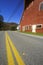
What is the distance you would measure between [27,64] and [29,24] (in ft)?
→ 208

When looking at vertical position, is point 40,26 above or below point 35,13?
below

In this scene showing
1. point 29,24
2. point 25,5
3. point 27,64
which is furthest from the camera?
Answer: point 25,5

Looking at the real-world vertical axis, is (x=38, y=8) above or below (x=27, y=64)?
above

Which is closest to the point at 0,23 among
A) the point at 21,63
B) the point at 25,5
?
the point at 25,5

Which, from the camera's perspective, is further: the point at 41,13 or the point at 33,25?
the point at 33,25

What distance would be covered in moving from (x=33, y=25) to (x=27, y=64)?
58077 mm

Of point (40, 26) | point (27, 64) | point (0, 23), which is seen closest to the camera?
point (27, 64)

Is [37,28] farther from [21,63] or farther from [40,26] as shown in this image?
[21,63]

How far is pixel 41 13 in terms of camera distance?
59.9 metres

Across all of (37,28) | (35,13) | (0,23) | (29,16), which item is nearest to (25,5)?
(29,16)

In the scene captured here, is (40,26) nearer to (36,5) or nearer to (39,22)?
(39,22)

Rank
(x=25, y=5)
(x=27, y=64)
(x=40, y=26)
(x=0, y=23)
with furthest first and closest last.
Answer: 1. (x=0, y=23)
2. (x=25, y=5)
3. (x=40, y=26)
4. (x=27, y=64)

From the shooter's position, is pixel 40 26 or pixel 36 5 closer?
pixel 40 26

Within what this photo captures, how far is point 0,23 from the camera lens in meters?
164
